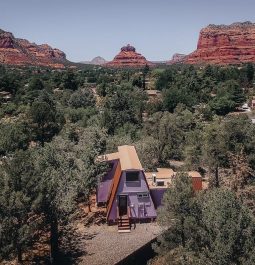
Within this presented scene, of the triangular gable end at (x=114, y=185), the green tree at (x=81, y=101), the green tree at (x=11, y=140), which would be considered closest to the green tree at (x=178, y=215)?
the triangular gable end at (x=114, y=185)

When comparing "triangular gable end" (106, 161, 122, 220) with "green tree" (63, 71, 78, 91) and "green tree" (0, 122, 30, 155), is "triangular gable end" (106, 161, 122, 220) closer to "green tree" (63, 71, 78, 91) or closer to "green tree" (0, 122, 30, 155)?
"green tree" (0, 122, 30, 155)

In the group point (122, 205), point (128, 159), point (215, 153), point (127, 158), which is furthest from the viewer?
point (215, 153)

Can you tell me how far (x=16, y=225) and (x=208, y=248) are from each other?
11.7 meters

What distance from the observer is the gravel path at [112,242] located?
27.9 meters

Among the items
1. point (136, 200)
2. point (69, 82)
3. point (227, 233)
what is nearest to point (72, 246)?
point (136, 200)

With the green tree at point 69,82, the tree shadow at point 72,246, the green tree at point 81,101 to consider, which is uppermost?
the green tree at point 69,82

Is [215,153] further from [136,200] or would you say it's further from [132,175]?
[132,175]

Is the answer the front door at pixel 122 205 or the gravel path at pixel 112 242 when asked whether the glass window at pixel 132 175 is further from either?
the gravel path at pixel 112 242

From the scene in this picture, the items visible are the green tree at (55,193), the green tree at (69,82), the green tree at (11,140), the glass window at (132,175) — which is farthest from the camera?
the green tree at (69,82)

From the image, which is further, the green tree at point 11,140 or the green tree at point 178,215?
the green tree at point 11,140

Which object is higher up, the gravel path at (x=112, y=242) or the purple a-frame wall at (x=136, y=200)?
the purple a-frame wall at (x=136, y=200)

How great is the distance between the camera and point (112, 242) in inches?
1187

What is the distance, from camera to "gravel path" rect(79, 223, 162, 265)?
91.5ft

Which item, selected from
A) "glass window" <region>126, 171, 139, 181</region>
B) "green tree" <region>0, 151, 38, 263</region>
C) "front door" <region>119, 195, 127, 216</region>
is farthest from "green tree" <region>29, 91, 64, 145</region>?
"green tree" <region>0, 151, 38, 263</region>
